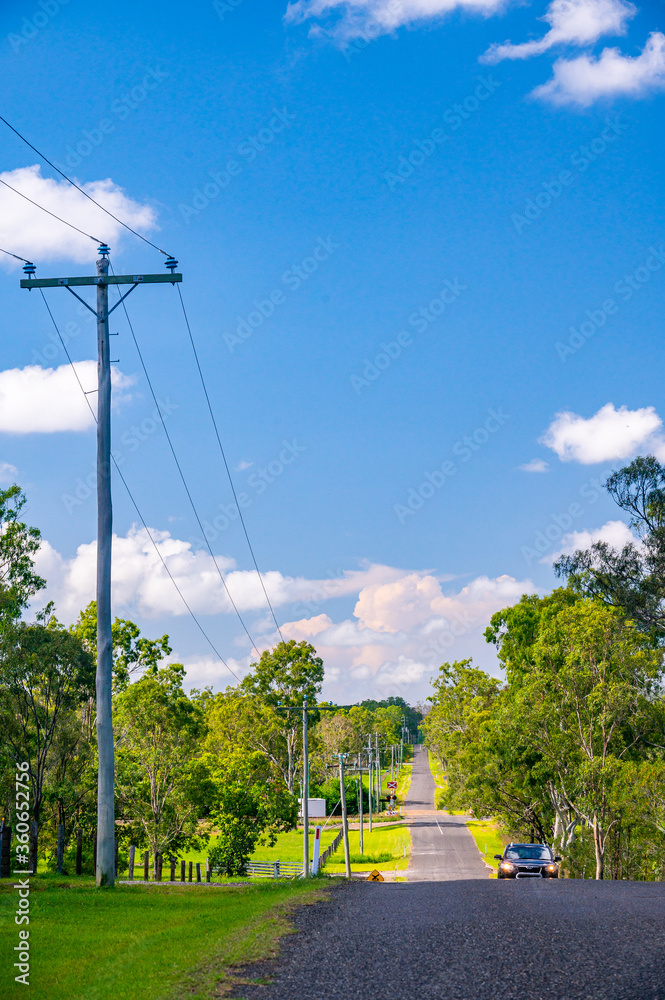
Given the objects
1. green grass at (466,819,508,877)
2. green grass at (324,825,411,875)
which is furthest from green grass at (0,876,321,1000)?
green grass at (466,819,508,877)

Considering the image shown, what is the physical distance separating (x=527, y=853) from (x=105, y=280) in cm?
2011

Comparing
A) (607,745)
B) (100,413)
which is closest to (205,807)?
(607,745)

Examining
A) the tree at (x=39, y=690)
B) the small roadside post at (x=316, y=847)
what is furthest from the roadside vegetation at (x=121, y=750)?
the small roadside post at (x=316, y=847)

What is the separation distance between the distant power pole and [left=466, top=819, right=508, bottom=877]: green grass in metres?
49.8

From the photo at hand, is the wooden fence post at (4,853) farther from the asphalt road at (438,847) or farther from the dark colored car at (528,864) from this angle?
the asphalt road at (438,847)

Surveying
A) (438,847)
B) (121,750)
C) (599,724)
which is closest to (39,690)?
(121,750)

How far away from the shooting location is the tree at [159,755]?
146 feet

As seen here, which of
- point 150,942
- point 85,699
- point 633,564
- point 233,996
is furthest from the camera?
point 633,564

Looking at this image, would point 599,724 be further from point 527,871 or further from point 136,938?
point 136,938

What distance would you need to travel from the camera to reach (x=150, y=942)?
10.8m

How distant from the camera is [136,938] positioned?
11.1 metres

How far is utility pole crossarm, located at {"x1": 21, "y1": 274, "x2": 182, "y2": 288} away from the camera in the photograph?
1920 centimetres

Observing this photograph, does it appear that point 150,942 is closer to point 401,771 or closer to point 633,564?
point 633,564

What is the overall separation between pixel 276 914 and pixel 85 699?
2552 cm
